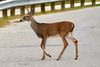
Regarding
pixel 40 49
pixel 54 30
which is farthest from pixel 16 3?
pixel 54 30

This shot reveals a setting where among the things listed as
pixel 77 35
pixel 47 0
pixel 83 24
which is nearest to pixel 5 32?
pixel 77 35

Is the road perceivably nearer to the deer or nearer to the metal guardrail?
the deer

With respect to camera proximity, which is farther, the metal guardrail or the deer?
the metal guardrail

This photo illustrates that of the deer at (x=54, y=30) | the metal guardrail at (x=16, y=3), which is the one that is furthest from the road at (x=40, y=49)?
the metal guardrail at (x=16, y=3)

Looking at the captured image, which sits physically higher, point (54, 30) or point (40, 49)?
point (54, 30)

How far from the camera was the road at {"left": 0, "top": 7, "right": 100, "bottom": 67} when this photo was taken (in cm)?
1095

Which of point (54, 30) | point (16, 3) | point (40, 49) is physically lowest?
point (16, 3)

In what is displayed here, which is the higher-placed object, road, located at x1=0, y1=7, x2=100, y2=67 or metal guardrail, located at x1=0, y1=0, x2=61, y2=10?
road, located at x1=0, y1=7, x2=100, y2=67

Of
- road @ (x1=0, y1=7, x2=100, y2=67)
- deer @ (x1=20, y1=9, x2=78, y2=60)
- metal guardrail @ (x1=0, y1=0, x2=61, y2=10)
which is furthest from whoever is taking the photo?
metal guardrail @ (x1=0, y1=0, x2=61, y2=10)

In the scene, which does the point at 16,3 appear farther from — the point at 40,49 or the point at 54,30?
the point at 54,30

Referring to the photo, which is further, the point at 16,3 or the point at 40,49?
the point at 16,3

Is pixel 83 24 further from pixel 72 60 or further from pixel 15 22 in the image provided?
pixel 72 60

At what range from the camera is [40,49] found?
13.2 meters

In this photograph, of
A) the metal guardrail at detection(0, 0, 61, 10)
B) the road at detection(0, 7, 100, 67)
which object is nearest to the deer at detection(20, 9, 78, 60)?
the road at detection(0, 7, 100, 67)
